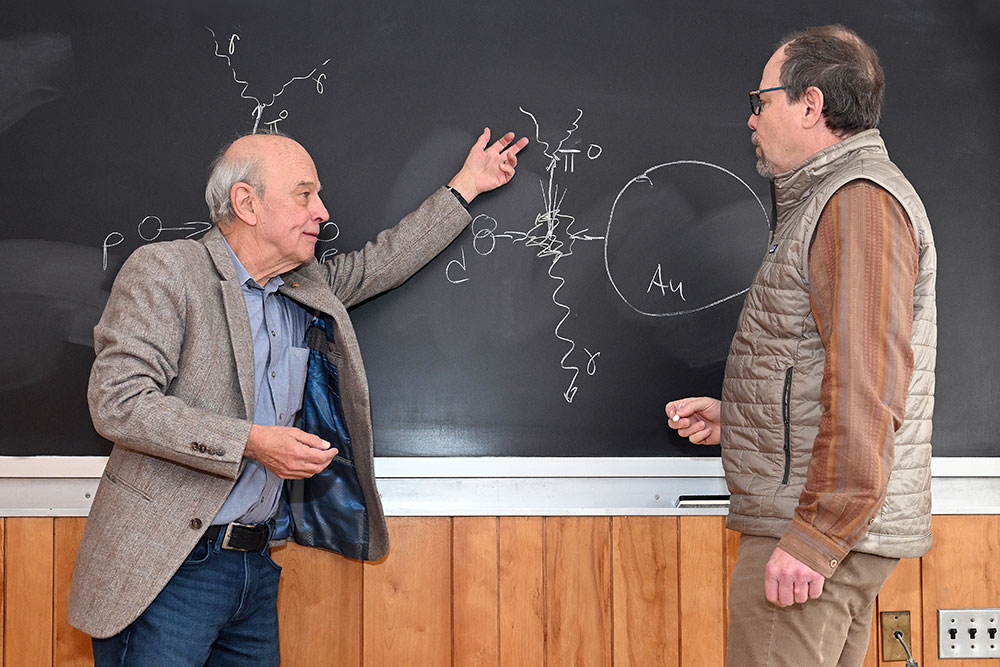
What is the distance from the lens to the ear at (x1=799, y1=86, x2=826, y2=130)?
150 centimetres

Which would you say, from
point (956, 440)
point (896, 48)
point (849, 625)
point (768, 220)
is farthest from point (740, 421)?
point (896, 48)

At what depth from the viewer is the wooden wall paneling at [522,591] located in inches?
80.4

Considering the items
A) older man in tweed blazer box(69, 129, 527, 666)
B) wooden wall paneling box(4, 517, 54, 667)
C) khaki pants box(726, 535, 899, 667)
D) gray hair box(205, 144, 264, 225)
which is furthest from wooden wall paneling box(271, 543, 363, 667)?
khaki pants box(726, 535, 899, 667)

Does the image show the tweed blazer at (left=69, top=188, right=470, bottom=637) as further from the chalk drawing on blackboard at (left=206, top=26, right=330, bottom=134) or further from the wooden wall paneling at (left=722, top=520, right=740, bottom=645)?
the wooden wall paneling at (left=722, top=520, right=740, bottom=645)

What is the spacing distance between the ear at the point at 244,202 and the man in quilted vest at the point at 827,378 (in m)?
1.01

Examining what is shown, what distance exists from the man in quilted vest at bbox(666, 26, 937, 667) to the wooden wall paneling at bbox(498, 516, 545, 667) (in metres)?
0.62

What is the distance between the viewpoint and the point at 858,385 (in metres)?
1.30

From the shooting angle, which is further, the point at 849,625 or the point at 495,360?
the point at 495,360

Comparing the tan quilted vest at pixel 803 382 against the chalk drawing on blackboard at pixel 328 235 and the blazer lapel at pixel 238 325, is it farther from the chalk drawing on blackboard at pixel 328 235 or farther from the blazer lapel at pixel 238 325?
the chalk drawing on blackboard at pixel 328 235

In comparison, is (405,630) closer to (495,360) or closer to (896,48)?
(495,360)

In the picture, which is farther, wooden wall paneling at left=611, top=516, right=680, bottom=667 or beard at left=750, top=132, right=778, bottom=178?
wooden wall paneling at left=611, top=516, right=680, bottom=667

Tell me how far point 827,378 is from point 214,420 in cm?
106

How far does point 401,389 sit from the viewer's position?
6.86 feet

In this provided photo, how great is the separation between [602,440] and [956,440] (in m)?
0.86
